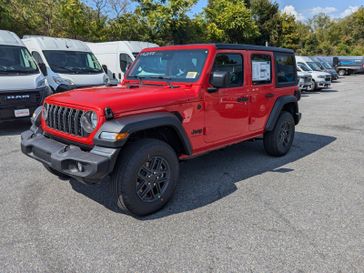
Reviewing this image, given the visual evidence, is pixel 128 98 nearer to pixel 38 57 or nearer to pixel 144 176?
pixel 144 176

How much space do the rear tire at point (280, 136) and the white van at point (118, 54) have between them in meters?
7.76

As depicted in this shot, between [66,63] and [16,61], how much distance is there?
1.72 metres

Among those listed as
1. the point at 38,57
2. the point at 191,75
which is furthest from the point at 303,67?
the point at 191,75

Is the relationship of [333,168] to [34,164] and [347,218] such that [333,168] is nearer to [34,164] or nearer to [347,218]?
[347,218]

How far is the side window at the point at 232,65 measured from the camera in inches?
175

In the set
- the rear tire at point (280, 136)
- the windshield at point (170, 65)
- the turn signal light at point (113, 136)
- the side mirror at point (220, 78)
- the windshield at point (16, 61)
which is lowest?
the rear tire at point (280, 136)

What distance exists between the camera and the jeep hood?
11.3 feet

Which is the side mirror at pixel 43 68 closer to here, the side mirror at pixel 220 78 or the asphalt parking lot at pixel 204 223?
the asphalt parking lot at pixel 204 223

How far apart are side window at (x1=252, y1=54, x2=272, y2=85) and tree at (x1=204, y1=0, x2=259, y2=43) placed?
16.0m

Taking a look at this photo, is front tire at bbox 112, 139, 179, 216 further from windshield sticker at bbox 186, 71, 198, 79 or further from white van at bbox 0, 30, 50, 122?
white van at bbox 0, 30, 50, 122

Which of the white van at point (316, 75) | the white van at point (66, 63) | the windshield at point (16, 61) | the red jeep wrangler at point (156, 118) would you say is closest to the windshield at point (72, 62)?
the white van at point (66, 63)

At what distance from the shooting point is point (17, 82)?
7.58 metres

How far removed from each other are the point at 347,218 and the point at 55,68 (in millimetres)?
8414

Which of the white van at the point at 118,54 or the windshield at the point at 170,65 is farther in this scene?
the white van at the point at 118,54
